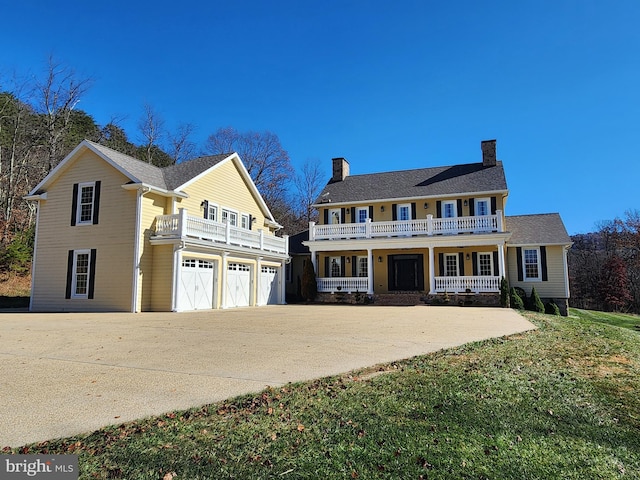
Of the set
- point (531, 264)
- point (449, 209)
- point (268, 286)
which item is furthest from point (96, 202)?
point (531, 264)

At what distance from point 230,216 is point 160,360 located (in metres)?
16.1

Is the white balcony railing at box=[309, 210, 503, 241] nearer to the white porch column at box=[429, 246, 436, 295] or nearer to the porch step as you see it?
the white porch column at box=[429, 246, 436, 295]

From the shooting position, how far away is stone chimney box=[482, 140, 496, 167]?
24.9 meters

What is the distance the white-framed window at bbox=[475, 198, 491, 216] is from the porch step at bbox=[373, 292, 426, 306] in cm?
582

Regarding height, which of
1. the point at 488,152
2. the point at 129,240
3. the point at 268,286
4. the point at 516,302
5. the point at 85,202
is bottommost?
the point at 516,302

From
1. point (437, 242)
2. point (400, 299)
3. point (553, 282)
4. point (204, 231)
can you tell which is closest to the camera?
point (204, 231)

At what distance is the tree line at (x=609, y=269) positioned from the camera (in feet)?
110

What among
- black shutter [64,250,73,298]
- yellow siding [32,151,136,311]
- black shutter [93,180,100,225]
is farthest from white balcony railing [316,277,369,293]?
black shutter [64,250,73,298]

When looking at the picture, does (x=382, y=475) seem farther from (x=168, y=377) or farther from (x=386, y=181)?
(x=386, y=181)

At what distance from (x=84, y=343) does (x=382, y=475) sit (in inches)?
286

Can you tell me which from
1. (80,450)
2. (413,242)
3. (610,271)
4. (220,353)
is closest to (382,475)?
(80,450)

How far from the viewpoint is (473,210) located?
23.5m

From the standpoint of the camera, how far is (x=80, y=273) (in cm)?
1744

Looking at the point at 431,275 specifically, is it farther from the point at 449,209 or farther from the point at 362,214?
the point at 362,214
